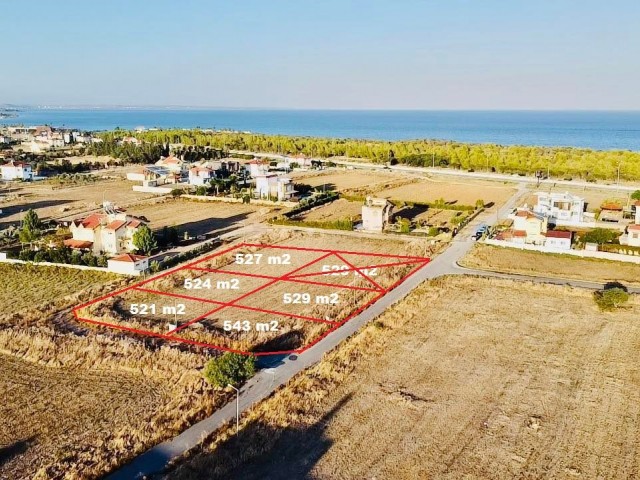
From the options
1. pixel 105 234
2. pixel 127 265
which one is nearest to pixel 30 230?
pixel 105 234

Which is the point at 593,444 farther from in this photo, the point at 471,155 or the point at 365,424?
the point at 471,155

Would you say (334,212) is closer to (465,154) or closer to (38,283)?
(38,283)

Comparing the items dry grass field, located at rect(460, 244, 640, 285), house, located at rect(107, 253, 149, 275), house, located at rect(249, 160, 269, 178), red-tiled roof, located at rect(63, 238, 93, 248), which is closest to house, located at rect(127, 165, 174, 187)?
house, located at rect(249, 160, 269, 178)

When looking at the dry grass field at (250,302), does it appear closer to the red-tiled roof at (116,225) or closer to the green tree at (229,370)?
the green tree at (229,370)

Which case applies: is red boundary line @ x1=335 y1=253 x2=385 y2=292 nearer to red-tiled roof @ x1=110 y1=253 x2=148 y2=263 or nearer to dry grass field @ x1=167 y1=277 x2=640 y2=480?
dry grass field @ x1=167 y1=277 x2=640 y2=480

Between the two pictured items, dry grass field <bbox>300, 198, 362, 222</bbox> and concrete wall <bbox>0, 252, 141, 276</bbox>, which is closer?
concrete wall <bbox>0, 252, 141, 276</bbox>

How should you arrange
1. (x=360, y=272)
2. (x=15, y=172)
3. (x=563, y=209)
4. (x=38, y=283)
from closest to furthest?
1. (x=38, y=283)
2. (x=360, y=272)
3. (x=563, y=209)
4. (x=15, y=172)
